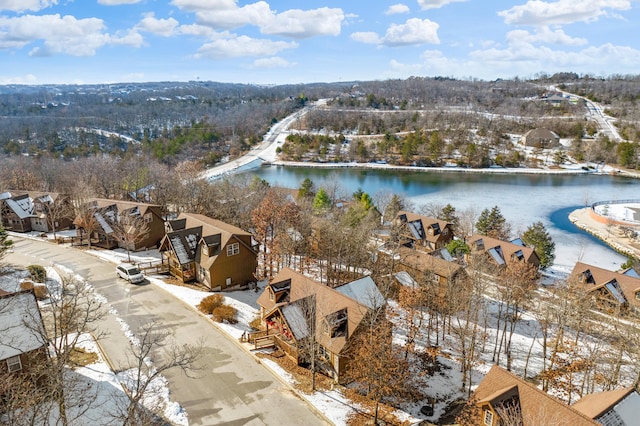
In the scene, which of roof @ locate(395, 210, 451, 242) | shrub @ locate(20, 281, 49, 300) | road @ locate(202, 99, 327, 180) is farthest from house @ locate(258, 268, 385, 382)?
road @ locate(202, 99, 327, 180)

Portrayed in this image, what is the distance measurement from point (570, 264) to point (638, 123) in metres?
110

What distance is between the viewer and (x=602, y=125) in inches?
5305

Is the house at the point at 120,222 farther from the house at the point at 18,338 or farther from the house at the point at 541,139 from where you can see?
the house at the point at 541,139

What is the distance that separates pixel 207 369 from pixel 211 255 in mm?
11322

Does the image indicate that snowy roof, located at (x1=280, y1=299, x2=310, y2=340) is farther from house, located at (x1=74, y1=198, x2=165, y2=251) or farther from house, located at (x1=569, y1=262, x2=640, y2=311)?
house, located at (x1=569, y1=262, x2=640, y2=311)

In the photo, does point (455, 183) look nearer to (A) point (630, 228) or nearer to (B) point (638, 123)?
(A) point (630, 228)

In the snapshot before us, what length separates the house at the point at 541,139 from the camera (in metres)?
117

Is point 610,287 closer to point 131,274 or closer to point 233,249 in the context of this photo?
point 233,249

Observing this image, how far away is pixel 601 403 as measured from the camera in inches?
643

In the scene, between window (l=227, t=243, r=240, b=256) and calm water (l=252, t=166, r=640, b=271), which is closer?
window (l=227, t=243, r=240, b=256)

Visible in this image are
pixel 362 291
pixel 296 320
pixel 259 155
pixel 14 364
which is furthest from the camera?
pixel 259 155

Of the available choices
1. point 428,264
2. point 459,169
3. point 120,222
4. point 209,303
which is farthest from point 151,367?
point 459,169

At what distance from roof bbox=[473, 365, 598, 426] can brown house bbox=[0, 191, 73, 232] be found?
1709 inches

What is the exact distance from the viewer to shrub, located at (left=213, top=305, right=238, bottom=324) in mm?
25516
